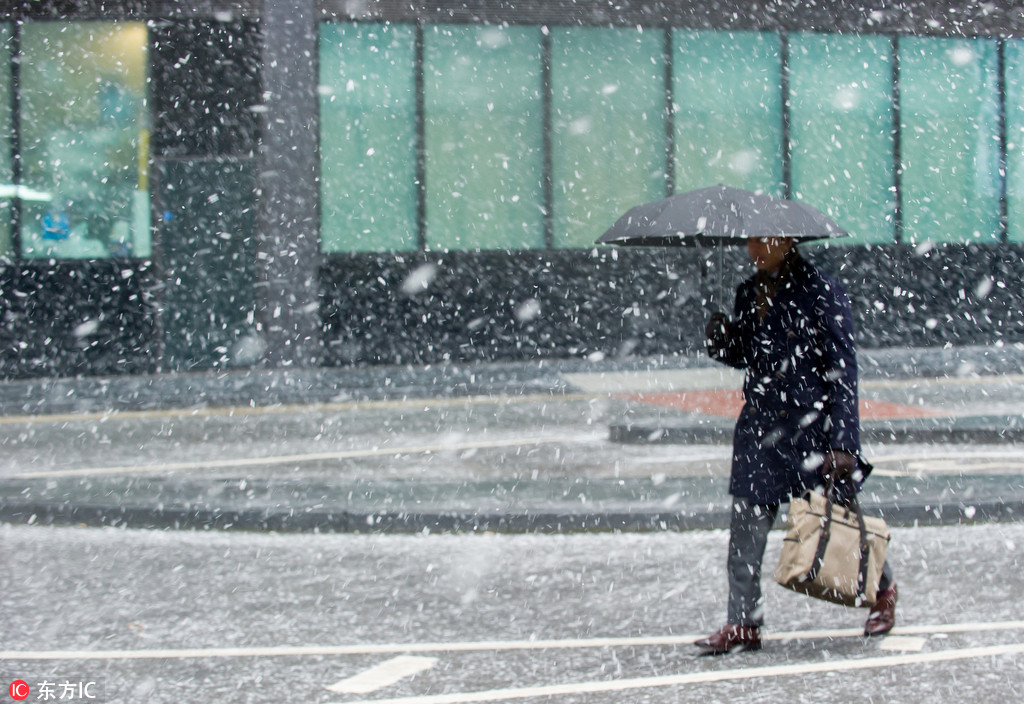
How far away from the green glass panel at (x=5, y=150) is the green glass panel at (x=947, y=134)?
12778mm

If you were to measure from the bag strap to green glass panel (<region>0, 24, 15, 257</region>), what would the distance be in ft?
51.0

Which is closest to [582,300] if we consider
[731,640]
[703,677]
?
[731,640]

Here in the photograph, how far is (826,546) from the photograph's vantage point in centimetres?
452

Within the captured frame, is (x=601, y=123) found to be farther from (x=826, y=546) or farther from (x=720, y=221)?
(x=826, y=546)

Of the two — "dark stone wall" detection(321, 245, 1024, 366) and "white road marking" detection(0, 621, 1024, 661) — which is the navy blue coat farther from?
"dark stone wall" detection(321, 245, 1024, 366)

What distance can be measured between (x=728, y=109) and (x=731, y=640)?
609 inches

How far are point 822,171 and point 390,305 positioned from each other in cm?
674

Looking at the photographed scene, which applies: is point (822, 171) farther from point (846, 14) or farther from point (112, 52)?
point (112, 52)

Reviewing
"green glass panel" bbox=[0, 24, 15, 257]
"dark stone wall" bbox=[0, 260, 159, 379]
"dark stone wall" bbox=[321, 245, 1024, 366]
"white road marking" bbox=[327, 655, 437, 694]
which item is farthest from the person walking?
"green glass panel" bbox=[0, 24, 15, 257]

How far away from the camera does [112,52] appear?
18.1 metres

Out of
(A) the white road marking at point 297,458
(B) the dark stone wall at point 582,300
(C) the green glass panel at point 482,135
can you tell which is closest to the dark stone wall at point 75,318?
(B) the dark stone wall at point 582,300

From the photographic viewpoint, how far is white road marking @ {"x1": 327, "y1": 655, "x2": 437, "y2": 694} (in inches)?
173

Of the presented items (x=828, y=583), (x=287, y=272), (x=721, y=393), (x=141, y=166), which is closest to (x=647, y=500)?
(x=828, y=583)

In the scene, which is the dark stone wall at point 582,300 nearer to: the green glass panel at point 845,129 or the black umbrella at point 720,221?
the green glass panel at point 845,129
